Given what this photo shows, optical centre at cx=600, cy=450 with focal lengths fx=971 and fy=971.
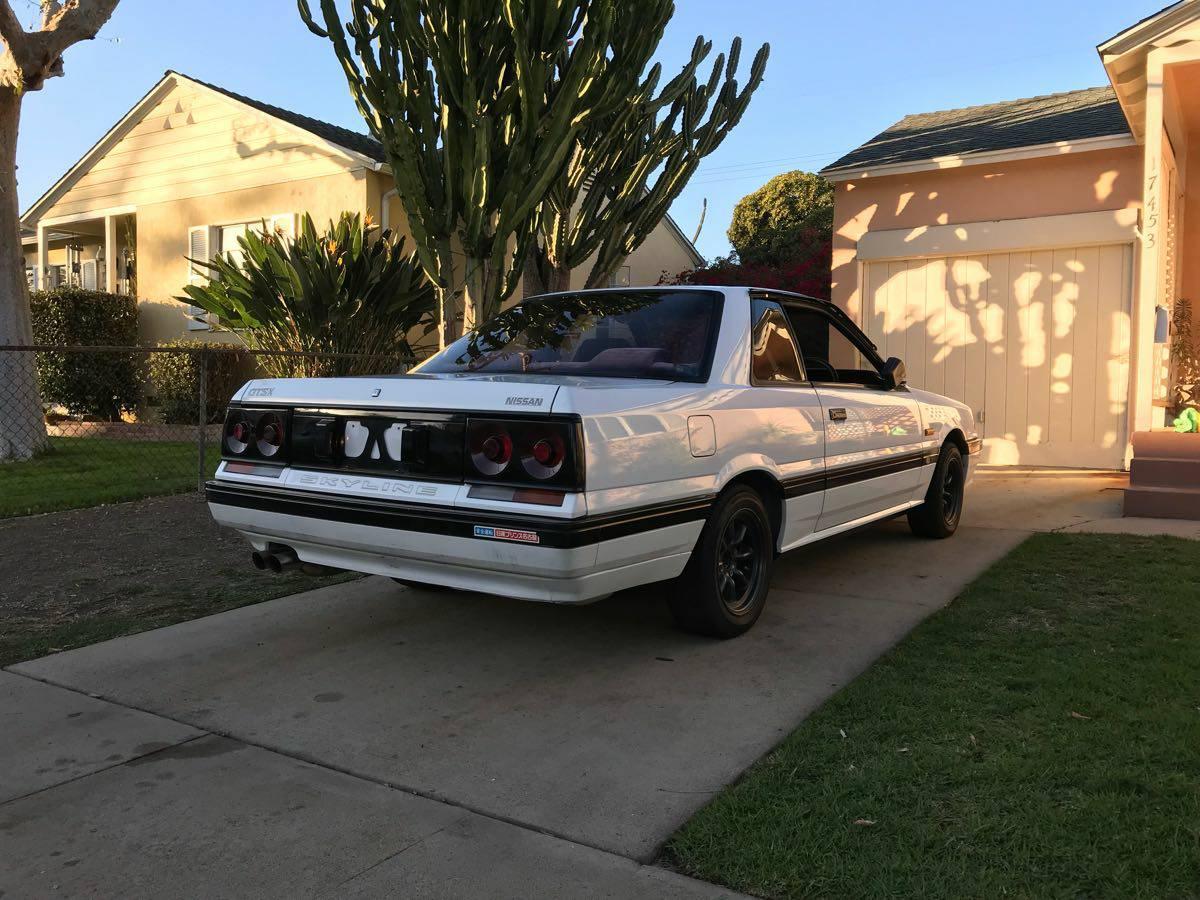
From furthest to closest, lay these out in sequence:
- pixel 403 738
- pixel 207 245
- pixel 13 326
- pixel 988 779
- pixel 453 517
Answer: pixel 207 245
pixel 13 326
pixel 453 517
pixel 403 738
pixel 988 779

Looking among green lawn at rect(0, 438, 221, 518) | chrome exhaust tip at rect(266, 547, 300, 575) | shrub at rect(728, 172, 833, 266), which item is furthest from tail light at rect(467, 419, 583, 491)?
shrub at rect(728, 172, 833, 266)

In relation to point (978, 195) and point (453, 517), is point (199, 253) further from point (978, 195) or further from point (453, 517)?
point (453, 517)

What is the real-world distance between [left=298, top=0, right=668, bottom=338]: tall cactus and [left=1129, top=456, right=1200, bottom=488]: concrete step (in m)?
5.13

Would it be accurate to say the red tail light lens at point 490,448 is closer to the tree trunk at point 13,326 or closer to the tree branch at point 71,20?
the tree trunk at point 13,326

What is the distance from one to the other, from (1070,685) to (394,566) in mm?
2581

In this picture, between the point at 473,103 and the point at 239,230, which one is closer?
the point at 473,103

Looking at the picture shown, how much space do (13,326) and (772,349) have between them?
9.82 meters

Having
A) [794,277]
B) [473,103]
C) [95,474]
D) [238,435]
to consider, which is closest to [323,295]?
[95,474]

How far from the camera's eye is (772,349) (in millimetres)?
4637

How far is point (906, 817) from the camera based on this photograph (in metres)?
2.66

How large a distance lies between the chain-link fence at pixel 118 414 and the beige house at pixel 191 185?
1.51 meters

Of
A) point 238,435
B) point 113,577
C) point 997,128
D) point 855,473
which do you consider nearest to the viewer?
point 238,435

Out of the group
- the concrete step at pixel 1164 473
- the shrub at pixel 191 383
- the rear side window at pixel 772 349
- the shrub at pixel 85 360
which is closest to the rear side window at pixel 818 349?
the rear side window at pixel 772 349

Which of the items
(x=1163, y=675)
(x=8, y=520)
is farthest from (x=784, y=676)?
(x=8, y=520)
